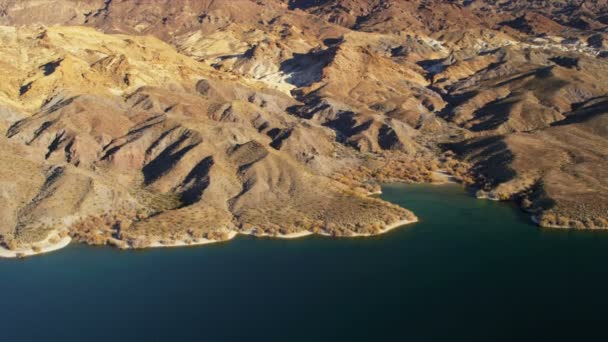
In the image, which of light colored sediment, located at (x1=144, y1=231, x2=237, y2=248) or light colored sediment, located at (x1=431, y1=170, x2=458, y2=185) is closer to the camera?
light colored sediment, located at (x1=144, y1=231, x2=237, y2=248)

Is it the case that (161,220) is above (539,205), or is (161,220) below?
below

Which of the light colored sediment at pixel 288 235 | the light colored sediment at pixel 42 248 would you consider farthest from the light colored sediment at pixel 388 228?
the light colored sediment at pixel 42 248

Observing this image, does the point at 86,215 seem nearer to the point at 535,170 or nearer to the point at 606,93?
the point at 535,170

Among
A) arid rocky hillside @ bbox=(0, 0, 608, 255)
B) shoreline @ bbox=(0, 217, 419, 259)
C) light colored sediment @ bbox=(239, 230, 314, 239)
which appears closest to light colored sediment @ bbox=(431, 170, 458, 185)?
arid rocky hillside @ bbox=(0, 0, 608, 255)

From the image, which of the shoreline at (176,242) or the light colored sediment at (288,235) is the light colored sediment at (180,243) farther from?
the light colored sediment at (288,235)

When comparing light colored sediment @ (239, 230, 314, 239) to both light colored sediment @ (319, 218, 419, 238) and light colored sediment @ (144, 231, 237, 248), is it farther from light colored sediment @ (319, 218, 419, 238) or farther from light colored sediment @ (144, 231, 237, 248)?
light colored sediment @ (144, 231, 237, 248)

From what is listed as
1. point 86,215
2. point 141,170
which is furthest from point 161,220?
point 141,170

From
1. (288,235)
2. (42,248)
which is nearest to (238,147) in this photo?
(288,235)

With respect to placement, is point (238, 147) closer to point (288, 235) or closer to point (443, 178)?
point (288, 235)
